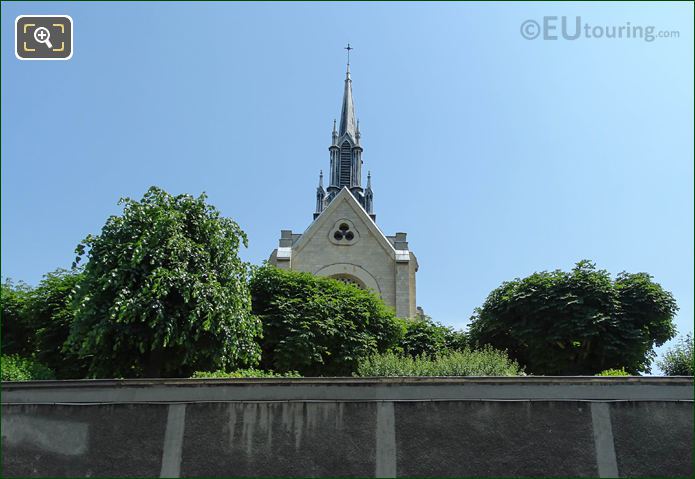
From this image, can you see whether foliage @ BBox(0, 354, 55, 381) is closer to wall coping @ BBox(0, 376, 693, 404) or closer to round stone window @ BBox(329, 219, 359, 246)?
wall coping @ BBox(0, 376, 693, 404)

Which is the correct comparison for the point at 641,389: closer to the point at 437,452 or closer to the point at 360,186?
the point at 437,452

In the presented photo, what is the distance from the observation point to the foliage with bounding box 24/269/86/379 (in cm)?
2216

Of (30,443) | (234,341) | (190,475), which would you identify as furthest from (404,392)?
(30,443)

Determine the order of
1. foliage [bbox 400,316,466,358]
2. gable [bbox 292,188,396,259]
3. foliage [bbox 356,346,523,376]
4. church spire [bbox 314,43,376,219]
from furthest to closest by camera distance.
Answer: church spire [bbox 314,43,376,219]
gable [bbox 292,188,396,259]
foliage [bbox 400,316,466,358]
foliage [bbox 356,346,523,376]

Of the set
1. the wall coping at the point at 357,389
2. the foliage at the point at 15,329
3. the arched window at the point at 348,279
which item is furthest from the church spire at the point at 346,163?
the wall coping at the point at 357,389

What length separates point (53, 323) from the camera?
2336cm

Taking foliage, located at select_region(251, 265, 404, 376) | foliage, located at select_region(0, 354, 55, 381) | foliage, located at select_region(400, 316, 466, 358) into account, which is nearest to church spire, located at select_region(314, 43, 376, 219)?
foliage, located at select_region(400, 316, 466, 358)

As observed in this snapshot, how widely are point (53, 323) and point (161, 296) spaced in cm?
966

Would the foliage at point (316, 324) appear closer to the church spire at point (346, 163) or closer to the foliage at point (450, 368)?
the foliage at point (450, 368)

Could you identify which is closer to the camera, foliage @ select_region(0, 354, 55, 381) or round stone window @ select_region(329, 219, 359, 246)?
foliage @ select_region(0, 354, 55, 381)

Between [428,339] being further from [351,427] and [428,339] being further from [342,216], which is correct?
[351,427]

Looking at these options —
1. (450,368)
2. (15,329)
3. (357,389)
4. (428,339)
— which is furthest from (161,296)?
(428,339)

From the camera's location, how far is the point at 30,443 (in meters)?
11.7

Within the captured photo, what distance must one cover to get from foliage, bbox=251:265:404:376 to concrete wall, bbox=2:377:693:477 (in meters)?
13.2
